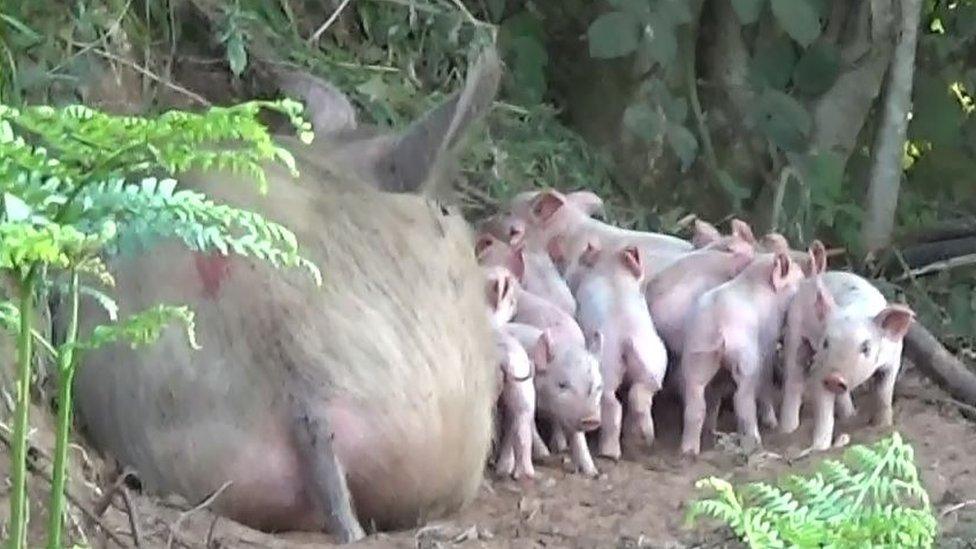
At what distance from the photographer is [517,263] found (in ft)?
12.7

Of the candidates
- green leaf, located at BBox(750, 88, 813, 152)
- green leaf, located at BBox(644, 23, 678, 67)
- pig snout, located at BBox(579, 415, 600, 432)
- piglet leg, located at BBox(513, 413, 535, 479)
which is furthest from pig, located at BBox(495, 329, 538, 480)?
green leaf, located at BBox(750, 88, 813, 152)

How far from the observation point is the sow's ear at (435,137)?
129 inches

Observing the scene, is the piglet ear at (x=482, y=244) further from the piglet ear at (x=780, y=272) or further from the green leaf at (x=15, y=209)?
the green leaf at (x=15, y=209)

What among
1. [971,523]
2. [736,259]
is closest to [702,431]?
[736,259]

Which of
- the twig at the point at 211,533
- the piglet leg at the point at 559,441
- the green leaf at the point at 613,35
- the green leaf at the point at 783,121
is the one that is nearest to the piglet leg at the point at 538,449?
the piglet leg at the point at 559,441

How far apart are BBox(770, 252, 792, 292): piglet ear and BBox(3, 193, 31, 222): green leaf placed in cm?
265

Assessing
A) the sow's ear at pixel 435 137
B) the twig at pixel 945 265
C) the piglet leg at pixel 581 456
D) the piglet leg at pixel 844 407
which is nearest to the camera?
the sow's ear at pixel 435 137

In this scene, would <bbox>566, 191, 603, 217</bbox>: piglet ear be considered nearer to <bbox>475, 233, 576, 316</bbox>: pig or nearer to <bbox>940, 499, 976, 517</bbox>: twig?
<bbox>475, 233, 576, 316</bbox>: pig

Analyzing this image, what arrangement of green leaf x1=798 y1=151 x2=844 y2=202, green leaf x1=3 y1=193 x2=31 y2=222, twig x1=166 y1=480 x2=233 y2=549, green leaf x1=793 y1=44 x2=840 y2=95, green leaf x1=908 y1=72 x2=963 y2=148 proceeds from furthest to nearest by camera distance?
1. green leaf x1=908 y1=72 x2=963 y2=148
2. green leaf x1=793 y1=44 x2=840 y2=95
3. green leaf x1=798 y1=151 x2=844 y2=202
4. twig x1=166 y1=480 x2=233 y2=549
5. green leaf x1=3 y1=193 x2=31 y2=222

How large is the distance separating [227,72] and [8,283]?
138 cm

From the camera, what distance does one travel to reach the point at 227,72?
13.7 feet

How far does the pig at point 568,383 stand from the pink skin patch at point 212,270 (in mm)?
803

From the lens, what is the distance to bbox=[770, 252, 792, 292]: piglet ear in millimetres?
3783

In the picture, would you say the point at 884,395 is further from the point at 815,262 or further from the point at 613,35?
the point at 613,35
